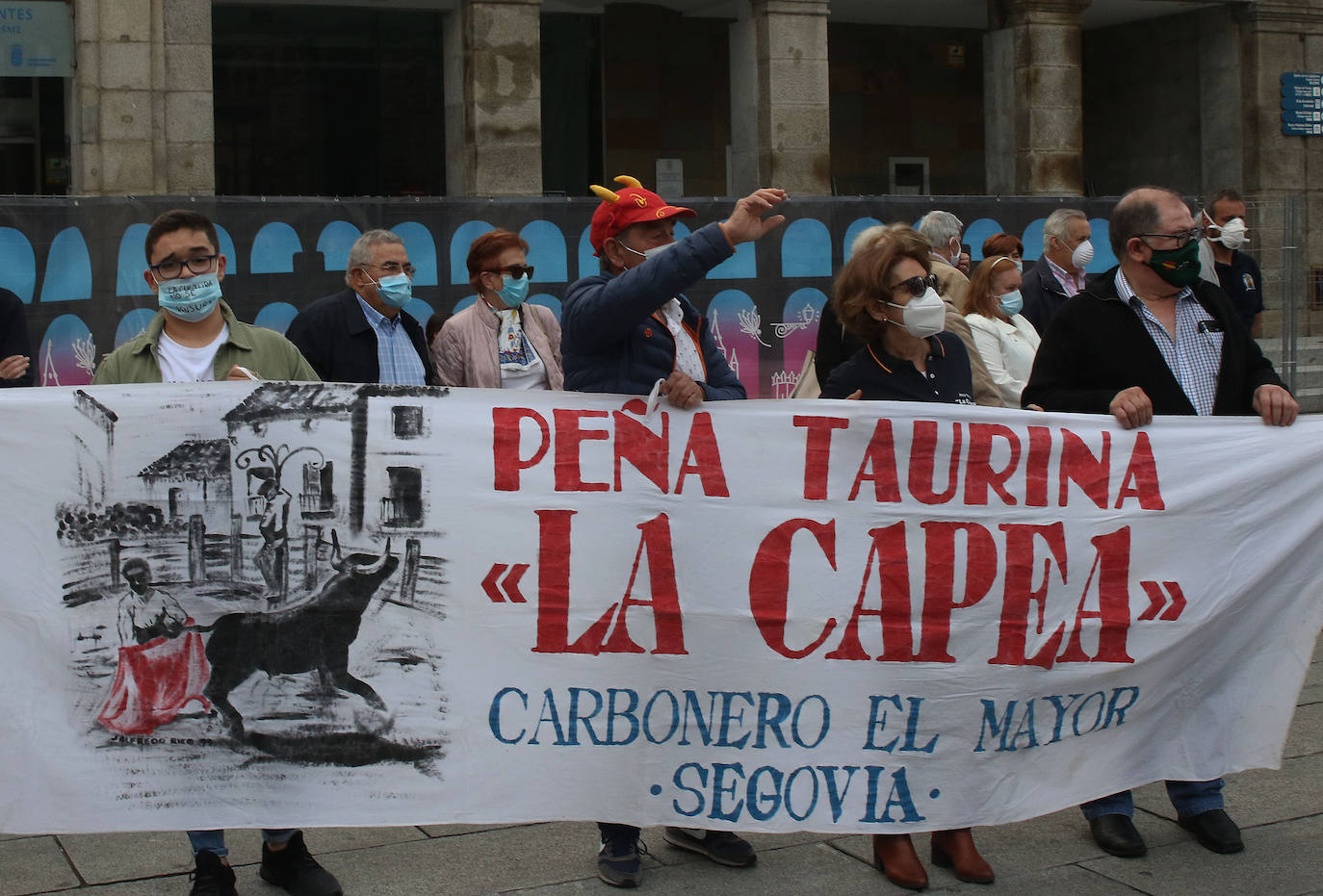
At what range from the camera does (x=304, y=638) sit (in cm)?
417

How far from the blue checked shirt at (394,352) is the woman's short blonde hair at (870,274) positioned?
217 centimetres

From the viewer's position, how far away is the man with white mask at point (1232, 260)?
834 centimetres

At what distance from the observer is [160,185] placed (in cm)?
1327

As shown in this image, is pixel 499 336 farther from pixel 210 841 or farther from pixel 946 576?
pixel 210 841

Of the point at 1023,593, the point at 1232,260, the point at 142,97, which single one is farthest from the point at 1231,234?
the point at 142,97

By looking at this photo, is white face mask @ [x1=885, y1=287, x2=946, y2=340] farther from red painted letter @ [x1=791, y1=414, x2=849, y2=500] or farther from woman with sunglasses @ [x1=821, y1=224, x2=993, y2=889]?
red painted letter @ [x1=791, y1=414, x2=849, y2=500]

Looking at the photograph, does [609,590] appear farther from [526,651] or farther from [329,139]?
[329,139]

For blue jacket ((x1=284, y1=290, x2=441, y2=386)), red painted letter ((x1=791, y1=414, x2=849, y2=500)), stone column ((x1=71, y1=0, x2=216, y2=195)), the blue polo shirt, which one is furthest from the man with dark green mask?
stone column ((x1=71, y1=0, x2=216, y2=195))

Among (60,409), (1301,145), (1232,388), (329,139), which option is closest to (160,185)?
(329,139)

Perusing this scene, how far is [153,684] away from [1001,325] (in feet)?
14.8

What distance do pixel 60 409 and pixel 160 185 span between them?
31.8 ft

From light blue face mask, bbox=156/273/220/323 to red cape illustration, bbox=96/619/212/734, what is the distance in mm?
916

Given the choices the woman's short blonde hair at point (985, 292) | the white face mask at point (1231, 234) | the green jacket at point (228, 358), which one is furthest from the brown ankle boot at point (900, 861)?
the white face mask at point (1231, 234)

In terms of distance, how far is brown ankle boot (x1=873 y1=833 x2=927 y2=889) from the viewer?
169 inches
